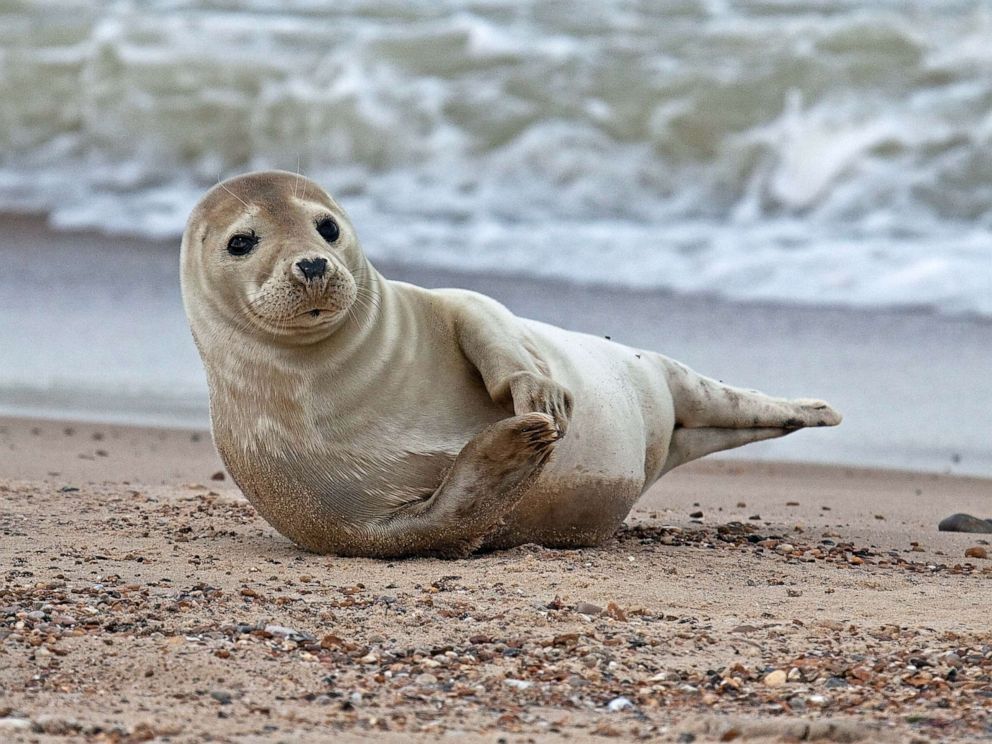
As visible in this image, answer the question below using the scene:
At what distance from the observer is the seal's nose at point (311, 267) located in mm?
4430

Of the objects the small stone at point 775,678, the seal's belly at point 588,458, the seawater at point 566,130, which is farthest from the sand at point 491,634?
the seawater at point 566,130

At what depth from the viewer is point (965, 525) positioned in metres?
5.76

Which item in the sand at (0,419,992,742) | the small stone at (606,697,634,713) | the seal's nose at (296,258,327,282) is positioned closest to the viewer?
the sand at (0,419,992,742)

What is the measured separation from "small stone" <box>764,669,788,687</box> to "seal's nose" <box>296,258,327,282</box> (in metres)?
1.57

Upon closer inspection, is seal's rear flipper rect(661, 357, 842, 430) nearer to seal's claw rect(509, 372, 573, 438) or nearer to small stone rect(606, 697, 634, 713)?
seal's claw rect(509, 372, 573, 438)

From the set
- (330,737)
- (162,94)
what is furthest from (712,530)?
(162,94)

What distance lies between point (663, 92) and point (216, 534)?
9727 millimetres

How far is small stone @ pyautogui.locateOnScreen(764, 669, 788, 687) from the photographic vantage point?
11.5 ft

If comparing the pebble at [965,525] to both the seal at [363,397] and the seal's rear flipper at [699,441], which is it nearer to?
the seal's rear flipper at [699,441]

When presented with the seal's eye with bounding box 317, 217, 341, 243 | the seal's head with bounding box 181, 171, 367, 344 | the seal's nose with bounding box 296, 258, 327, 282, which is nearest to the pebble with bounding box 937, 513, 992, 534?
the seal's head with bounding box 181, 171, 367, 344

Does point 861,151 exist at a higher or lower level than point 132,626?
higher

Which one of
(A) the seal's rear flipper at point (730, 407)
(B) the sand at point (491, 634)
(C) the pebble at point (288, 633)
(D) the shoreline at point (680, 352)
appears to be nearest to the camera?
(B) the sand at point (491, 634)

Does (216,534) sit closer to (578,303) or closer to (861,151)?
(578,303)

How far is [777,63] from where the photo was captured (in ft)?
47.5
